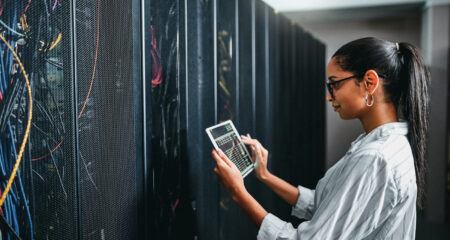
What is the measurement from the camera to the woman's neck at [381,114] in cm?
103

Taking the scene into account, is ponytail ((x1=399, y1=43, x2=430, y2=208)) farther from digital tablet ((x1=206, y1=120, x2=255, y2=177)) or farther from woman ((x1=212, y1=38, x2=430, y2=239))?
digital tablet ((x1=206, y1=120, x2=255, y2=177))

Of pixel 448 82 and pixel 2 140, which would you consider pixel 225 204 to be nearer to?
pixel 2 140

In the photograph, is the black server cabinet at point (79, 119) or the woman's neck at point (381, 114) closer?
the black server cabinet at point (79, 119)

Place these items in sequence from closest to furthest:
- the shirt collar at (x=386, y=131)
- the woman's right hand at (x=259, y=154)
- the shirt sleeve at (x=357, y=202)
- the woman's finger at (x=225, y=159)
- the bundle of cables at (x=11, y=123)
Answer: the bundle of cables at (x=11, y=123) < the shirt sleeve at (x=357, y=202) < the shirt collar at (x=386, y=131) < the woman's finger at (x=225, y=159) < the woman's right hand at (x=259, y=154)

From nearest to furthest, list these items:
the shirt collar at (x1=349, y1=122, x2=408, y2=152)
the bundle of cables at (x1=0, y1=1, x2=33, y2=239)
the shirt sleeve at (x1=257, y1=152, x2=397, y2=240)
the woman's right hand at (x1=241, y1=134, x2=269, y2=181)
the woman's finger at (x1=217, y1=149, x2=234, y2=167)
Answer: the bundle of cables at (x1=0, y1=1, x2=33, y2=239) < the shirt sleeve at (x1=257, y1=152, x2=397, y2=240) < the shirt collar at (x1=349, y1=122, x2=408, y2=152) < the woman's finger at (x1=217, y1=149, x2=234, y2=167) < the woman's right hand at (x1=241, y1=134, x2=269, y2=181)

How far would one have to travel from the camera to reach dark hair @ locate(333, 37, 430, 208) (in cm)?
100

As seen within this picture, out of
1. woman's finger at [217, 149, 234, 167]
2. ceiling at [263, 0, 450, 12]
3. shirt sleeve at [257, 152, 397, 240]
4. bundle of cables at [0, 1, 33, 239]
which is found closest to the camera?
bundle of cables at [0, 1, 33, 239]

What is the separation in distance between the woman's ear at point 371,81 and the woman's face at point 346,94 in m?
0.02

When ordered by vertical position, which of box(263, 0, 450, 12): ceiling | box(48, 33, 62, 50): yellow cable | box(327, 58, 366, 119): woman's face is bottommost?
box(327, 58, 366, 119): woman's face

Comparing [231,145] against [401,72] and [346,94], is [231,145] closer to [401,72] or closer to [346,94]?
[346,94]

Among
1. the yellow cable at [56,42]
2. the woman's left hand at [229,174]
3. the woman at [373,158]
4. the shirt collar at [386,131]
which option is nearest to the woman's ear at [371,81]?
the woman at [373,158]

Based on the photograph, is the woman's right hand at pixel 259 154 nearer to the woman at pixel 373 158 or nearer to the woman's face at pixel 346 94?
the woman at pixel 373 158

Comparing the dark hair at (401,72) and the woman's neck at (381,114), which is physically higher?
the dark hair at (401,72)

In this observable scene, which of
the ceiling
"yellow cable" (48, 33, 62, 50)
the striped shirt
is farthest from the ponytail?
the ceiling
